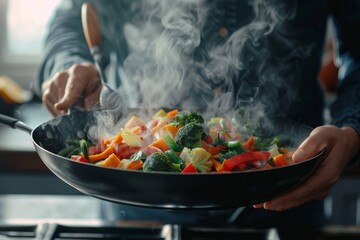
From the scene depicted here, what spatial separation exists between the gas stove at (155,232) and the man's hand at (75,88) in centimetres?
29

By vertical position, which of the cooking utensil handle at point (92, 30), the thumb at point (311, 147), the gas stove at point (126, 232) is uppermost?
the cooking utensil handle at point (92, 30)

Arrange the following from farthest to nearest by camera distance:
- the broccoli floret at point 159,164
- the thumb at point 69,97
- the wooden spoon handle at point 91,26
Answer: the wooden spoon handle at point 91,26 → the thumb at point 69,97 → the broccoli floret at point 159,164

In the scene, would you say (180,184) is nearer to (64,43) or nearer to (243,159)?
(243,159)

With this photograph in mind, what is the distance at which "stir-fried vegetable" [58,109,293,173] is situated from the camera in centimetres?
103

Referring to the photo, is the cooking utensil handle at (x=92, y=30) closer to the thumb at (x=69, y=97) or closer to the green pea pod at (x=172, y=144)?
the thumb at (x=69, y=97)

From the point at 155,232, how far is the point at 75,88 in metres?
0.40

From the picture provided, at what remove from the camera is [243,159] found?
3.43 ft

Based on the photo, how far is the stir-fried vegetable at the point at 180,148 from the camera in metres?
1.03

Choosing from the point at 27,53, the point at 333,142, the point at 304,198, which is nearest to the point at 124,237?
the point at 304,198

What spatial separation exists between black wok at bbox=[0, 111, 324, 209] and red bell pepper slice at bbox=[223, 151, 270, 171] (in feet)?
0.32

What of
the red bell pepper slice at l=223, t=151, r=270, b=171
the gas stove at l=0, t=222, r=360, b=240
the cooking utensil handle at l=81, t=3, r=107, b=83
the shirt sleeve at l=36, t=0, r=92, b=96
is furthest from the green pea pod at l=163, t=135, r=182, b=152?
the shirt sleeve at l=36, t=0, r=92, b=96

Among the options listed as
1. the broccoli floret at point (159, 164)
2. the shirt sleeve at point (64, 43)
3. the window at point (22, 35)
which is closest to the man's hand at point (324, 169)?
the broccoli floret at point (159, 164)

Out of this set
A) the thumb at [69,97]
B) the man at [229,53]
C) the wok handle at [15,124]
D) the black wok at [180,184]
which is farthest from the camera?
the man at [229,53]

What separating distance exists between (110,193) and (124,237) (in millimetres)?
358
